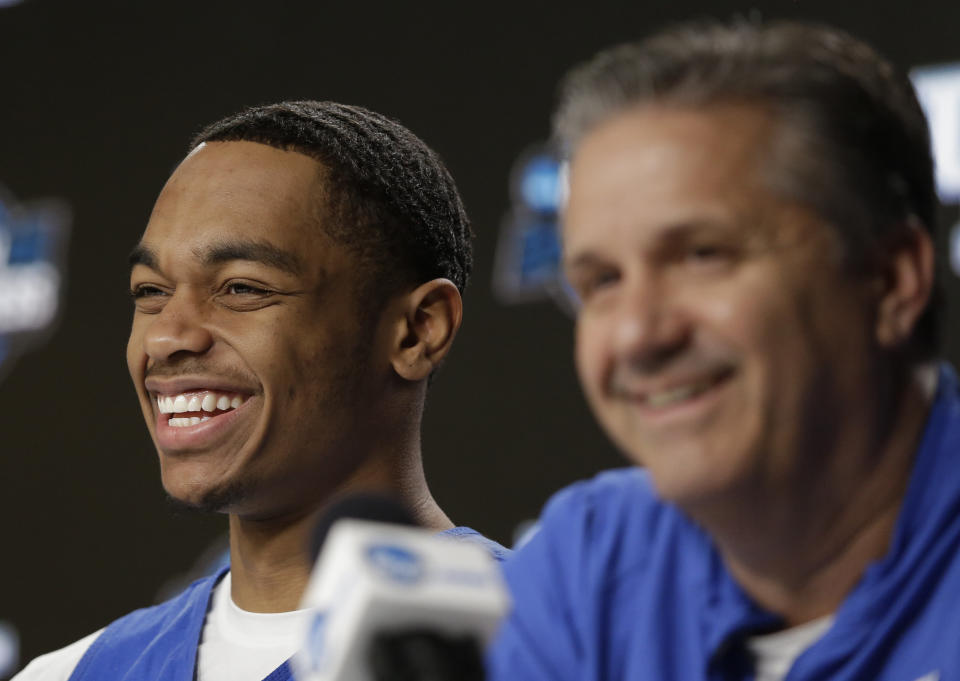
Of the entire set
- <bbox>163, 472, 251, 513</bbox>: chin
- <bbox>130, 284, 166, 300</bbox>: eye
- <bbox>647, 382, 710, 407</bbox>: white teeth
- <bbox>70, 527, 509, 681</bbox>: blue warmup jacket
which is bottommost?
<bbox>70, 527, 509, 681</bbox>: blue warmup jacket

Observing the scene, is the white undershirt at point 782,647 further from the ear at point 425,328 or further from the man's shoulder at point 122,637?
the man's shoulder at point 122,637

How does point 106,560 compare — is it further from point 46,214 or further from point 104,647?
point 104,647

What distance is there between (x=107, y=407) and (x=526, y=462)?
48.8 inches

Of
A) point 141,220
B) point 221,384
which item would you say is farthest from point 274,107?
point 141,220

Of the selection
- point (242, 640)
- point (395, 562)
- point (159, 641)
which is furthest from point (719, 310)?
point (159, 641)

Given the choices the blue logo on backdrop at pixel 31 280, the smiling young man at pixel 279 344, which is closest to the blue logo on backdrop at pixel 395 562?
the smiling young man at pixel 279 344

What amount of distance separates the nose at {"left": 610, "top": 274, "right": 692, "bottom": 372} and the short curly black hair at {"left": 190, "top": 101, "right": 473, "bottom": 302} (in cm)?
70

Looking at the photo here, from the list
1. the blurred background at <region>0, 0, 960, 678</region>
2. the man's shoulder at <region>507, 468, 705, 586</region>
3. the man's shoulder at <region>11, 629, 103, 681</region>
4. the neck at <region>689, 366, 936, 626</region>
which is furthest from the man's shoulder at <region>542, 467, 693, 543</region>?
the blurred background at <region>0, 0, 960, 678</region>

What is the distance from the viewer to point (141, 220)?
3197 millimetres

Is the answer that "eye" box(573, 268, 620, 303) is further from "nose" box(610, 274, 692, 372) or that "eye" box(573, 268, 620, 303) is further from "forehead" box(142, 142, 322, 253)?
"forehead" box(142, 142, 322, 253)

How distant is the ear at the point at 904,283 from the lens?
1008 millimetres

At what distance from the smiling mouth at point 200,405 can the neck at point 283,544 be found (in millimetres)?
143

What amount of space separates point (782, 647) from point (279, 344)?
758 mm

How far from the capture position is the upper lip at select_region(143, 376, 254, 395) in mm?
1560
